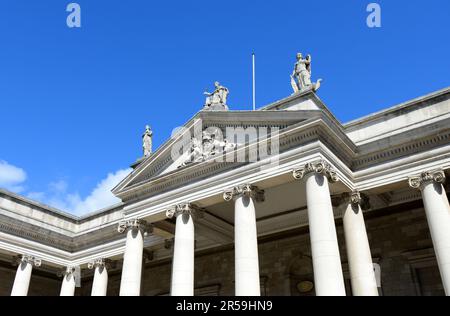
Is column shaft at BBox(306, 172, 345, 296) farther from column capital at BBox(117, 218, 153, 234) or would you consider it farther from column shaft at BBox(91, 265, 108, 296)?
column shaft at BBox(91, 265, 108, 296)

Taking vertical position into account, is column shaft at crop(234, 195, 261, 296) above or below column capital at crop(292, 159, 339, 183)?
below

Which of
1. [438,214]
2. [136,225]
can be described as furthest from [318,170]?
[136,225]

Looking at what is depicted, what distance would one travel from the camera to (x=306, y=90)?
2219 cm

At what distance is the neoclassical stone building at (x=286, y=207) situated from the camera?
19.2 meters

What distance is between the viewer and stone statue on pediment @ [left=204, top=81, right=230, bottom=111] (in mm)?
25198

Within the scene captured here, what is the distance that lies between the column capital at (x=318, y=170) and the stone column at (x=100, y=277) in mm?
17011

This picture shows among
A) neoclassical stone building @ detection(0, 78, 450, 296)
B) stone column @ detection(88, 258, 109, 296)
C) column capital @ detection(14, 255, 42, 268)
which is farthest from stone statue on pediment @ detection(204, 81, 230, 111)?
column capital @ detection(14, 255, 42, 268)

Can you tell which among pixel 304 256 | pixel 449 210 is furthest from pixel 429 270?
pixel 304 256

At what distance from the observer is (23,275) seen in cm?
2905

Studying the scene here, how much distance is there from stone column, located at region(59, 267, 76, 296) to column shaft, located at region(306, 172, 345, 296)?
2066cm

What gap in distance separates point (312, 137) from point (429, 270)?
32.4 feet
